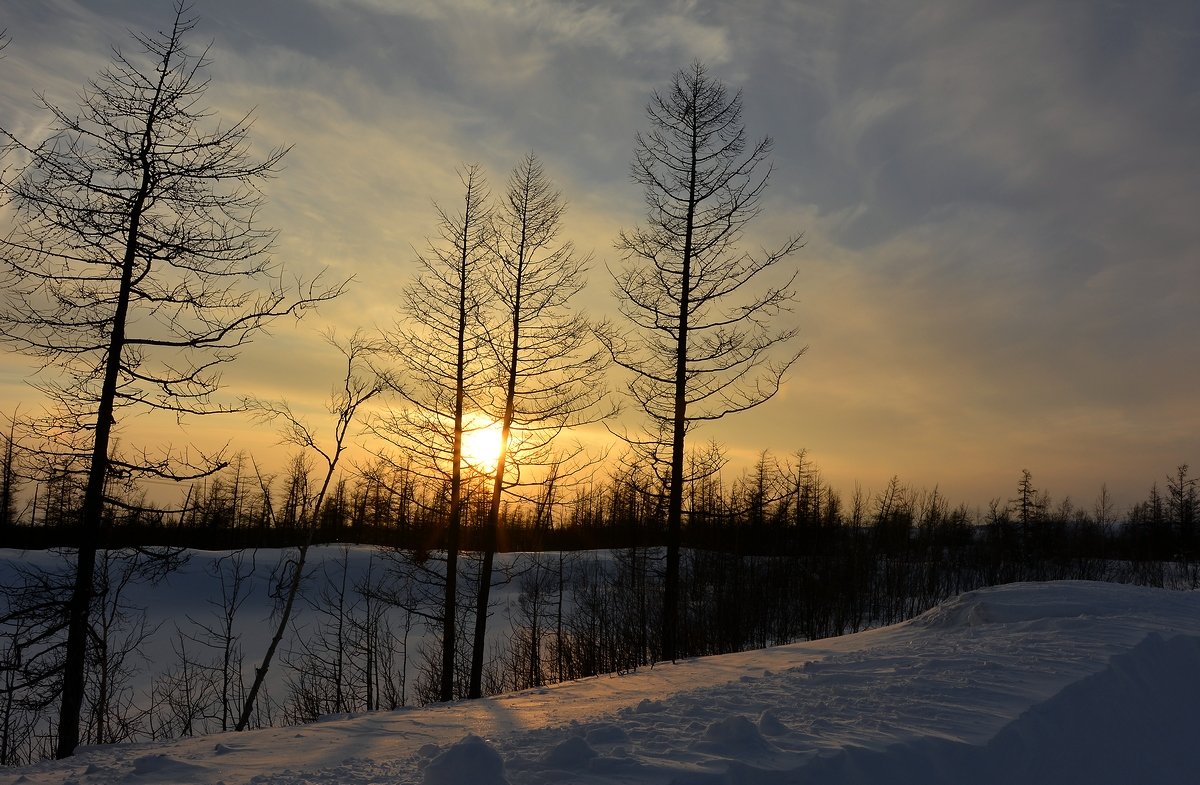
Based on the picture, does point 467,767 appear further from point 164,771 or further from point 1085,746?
point 1085,746

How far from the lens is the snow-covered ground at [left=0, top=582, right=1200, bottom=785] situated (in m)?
4.26

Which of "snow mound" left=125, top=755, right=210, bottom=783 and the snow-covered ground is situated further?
"snow mound" left=125, top=755, right=210, bottom=783

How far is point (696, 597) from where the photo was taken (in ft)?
108

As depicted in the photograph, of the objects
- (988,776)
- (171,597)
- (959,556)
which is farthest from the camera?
(959,556)

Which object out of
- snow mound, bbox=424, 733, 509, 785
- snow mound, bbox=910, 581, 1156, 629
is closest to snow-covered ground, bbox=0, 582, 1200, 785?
snow mound, bbox=424, 733, 509, 785

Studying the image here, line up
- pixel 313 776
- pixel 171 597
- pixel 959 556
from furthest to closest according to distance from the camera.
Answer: pixel 959 556 < pixel 171 597 < pixel 313 776

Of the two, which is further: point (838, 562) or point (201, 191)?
point (838, 562)

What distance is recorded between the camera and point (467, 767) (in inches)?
151

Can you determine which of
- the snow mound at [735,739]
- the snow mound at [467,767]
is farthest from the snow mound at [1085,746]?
the snow mound at [467,767]

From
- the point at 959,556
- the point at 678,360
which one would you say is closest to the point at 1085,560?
the point at 959,556

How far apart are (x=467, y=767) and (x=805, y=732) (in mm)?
2385

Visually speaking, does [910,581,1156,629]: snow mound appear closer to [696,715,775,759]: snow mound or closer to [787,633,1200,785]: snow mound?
[787,633,1200,785]: snow mound

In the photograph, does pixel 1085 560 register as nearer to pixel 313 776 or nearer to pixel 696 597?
pixel 696 597

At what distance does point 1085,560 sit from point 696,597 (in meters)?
31.6
